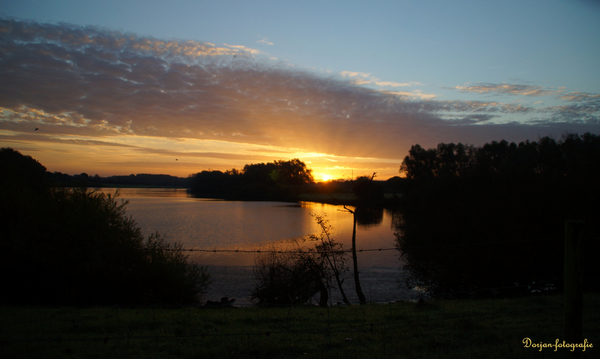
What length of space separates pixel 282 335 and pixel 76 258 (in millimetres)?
12724

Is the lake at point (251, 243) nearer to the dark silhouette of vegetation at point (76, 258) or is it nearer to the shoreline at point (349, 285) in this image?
the shoreline at point (349, 285)

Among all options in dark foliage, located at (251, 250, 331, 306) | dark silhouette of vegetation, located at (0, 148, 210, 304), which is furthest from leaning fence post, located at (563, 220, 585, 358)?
dark silhouette of vegetation, located at (0, 148, 210, 304)

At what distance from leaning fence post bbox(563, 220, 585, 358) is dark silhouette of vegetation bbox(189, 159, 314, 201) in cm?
11809

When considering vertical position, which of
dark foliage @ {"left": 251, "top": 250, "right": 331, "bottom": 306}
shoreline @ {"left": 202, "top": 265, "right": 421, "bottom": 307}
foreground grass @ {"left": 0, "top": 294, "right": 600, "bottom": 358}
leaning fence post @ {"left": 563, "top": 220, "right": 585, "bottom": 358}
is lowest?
shoreline @ {"left": 202, "top": 265, "right": 421, "bottom": 307}

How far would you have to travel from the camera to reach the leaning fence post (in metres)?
3.96

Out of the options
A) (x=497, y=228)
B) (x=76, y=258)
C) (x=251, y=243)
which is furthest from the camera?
(x=251, y=243)

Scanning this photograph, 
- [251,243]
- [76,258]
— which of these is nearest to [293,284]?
[76,258]

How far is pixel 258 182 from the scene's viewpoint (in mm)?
136500

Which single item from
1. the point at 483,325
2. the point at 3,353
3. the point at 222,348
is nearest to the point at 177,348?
the point at 222,348

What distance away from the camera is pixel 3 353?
5262mm

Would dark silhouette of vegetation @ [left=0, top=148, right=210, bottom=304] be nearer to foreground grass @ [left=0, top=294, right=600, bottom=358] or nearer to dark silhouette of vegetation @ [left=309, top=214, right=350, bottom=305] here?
foreground grass @ [left=0, top=294, right=600, bottom=358]

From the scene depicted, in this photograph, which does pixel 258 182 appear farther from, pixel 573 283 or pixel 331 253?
pixel 573 283

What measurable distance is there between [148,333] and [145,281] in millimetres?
11782

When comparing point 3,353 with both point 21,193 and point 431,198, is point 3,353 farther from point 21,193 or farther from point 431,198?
point 431,198
